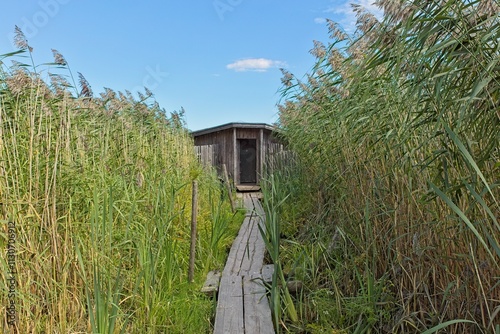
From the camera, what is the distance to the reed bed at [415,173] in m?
1.48

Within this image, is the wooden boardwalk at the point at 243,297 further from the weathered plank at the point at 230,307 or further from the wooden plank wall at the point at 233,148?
the wooden plank wall at the point at 233,148

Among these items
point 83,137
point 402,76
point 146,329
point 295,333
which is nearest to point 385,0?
point 402,76

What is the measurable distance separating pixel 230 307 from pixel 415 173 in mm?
1892

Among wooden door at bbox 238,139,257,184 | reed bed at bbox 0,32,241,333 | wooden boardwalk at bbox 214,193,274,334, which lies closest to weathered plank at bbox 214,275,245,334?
wooden boardwalk at bbox 214,193,274,334

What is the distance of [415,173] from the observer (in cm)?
225

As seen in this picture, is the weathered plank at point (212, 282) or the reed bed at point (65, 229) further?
the weathered plank at point (212, 282)

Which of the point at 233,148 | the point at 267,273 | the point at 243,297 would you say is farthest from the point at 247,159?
the point at 243,297

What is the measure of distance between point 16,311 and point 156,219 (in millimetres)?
1161

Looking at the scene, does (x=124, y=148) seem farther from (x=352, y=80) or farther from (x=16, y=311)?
(x=352, y=80)

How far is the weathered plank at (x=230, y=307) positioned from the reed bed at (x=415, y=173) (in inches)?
16.0

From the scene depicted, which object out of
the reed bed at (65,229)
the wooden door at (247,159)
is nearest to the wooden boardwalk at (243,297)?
the reed bed at (65,229)

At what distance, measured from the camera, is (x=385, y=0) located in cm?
169

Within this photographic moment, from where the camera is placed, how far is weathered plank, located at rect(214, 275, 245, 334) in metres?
2.70

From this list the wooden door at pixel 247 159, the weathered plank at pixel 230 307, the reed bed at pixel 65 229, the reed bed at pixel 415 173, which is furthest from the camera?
the wooden door at pixel 247 159
